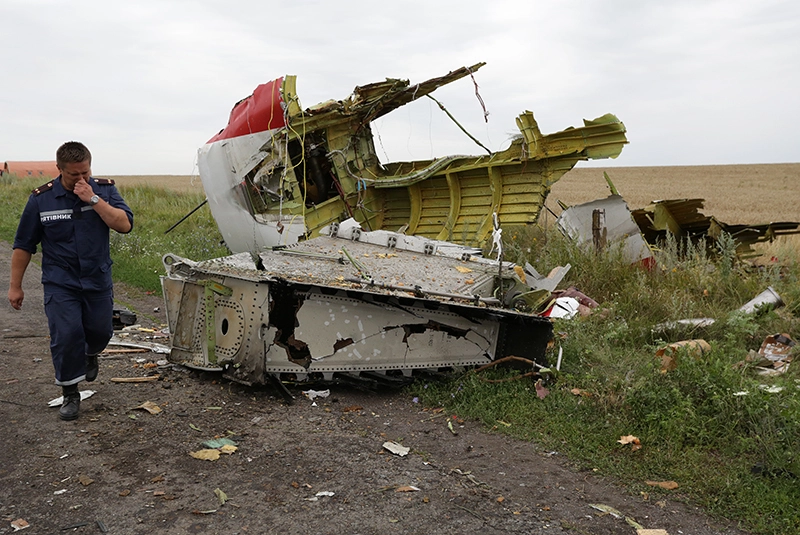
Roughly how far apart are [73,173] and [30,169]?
31.5 m

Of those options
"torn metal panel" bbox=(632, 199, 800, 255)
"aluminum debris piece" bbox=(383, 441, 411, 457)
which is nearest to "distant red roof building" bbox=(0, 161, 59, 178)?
"torn metal panel" bbox=(632, 199, 800, 255)

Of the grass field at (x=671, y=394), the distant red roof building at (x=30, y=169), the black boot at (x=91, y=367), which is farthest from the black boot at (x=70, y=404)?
Result: the distant red roof building at (x=30, y=169)

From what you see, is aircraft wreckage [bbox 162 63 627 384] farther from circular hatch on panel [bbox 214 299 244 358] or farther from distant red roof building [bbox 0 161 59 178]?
distant red roof building [bbox 0 161 59 178]

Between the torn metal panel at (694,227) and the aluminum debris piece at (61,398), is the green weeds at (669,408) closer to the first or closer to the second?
the torn metal panel at (694,227)

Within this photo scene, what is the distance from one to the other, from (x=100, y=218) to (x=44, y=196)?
0.34 metres

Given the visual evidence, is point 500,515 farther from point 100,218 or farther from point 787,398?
point 100,218

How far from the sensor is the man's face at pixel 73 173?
3.95 meters

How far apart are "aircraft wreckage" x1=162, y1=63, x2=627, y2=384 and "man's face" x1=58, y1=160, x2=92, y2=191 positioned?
45.4 inches

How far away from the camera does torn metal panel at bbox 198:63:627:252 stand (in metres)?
7.16

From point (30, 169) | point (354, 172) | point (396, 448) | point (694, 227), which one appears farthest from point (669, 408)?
point (30, 169)

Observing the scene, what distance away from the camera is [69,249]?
4027mm

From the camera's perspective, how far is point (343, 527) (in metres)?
2.92

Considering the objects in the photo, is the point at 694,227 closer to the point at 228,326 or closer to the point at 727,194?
the point at 228,326

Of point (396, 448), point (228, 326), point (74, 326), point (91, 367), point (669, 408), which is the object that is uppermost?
point (74, 326)
